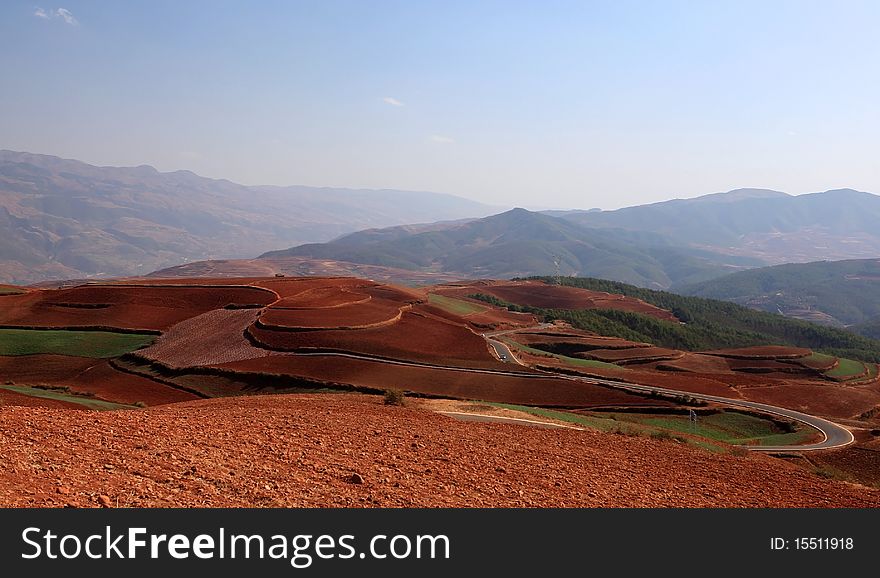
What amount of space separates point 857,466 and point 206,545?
36.1 meters

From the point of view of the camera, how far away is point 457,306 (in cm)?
11419

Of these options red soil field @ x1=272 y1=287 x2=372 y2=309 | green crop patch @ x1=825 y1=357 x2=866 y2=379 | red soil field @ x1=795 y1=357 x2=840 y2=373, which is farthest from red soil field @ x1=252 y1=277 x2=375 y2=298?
green crop patch @ x1=825 y1=357 x2=866 y2=379

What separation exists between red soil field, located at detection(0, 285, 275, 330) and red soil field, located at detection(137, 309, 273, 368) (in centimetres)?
438

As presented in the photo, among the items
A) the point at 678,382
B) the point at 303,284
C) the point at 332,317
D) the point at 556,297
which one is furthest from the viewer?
the point at 556,297

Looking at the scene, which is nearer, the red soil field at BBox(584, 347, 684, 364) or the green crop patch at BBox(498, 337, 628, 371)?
the green crop patch at BBox(498, 337, 628, 371)

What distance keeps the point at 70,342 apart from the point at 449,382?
136 ft

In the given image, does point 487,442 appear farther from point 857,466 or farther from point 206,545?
point 857,466

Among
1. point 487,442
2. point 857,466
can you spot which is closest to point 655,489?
point 487,442

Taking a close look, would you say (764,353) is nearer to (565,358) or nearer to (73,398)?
(565,358)

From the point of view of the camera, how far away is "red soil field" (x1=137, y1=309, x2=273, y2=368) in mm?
53906

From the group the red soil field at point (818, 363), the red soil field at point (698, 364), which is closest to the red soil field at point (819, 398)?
the red soil field at point (698, 364)

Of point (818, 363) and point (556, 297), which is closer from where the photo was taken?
point (818, 363)

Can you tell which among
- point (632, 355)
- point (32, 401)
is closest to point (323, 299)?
point (632, 355)

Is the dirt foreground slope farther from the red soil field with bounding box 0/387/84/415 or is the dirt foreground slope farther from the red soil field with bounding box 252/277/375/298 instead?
the red soil field with bounding box 252/277/375/298
